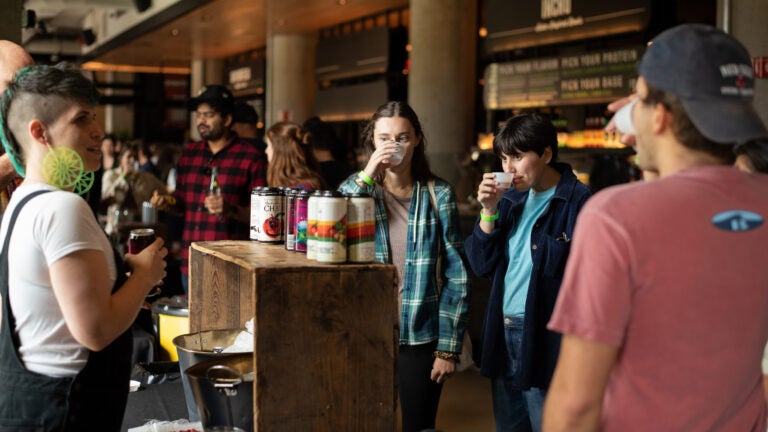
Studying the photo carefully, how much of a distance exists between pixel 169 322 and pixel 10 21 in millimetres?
1994

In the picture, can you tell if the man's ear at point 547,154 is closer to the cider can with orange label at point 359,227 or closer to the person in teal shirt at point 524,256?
the person in teal shirt at point 524,256

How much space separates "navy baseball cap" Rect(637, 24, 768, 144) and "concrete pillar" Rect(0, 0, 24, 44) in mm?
3852

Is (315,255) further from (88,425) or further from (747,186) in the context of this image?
(747,186)

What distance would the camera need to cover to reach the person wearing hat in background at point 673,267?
1.37 meters

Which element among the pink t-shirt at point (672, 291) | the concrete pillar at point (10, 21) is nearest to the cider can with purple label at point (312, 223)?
the pink t-shirt at point (672, 291)

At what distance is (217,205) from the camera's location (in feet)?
13.5

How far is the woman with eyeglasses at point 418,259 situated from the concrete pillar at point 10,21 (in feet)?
8.32

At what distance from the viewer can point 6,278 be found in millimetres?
1746

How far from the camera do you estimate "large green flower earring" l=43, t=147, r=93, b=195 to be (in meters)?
1.78

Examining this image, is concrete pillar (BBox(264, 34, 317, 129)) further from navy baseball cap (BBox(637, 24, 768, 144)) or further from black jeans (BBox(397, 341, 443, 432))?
navy baseball cap (BBox(637, 24, 768, 144))

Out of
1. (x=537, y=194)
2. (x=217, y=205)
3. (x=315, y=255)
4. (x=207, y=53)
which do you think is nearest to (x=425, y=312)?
(x=537, y=194)

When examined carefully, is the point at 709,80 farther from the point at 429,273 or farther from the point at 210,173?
the point at 210,173

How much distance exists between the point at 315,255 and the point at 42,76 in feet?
2.37

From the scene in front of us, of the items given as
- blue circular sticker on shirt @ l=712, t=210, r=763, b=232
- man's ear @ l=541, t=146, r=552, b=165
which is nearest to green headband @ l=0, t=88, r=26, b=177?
blue circular sticker on shirt @ l=712, t=210, r=763, b=232
